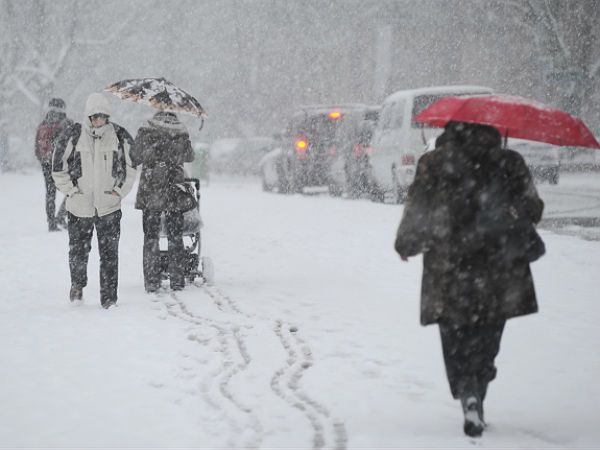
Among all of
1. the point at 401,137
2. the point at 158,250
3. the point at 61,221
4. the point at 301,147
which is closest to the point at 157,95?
the point at 158,250

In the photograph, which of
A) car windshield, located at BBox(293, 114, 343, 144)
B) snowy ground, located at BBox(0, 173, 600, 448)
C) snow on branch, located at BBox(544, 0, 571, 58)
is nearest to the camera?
snowy ground, located at BBox(0, 173, 600, 448)

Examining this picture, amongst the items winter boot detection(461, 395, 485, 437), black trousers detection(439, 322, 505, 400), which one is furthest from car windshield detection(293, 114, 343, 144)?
winter boot detection(461, 395, 485, 437)

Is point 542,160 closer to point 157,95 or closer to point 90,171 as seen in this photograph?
point 157,95

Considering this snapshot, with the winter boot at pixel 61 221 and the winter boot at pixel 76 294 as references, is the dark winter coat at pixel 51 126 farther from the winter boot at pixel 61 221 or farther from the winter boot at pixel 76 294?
the winter boot at pixel 76 294

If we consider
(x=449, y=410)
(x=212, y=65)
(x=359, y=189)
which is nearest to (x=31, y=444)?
(x=449, y=410)

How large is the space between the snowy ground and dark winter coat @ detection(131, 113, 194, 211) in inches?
34.4

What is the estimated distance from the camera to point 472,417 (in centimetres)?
439

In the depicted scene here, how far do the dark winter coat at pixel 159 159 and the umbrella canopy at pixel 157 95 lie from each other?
0.14m

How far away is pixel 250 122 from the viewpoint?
39594mm

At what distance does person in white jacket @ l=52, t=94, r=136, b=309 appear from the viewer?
750 cm

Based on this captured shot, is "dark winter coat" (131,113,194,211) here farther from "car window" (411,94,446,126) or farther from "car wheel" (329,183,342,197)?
"car wheel" (329,183,342,197)

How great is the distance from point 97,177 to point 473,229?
13.1 feet

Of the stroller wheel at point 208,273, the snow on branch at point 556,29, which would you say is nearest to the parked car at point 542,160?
the stroller wheel at point 208,273

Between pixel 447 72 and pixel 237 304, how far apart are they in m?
28.0
